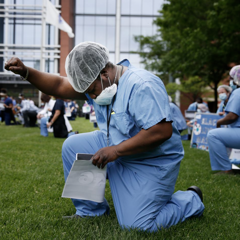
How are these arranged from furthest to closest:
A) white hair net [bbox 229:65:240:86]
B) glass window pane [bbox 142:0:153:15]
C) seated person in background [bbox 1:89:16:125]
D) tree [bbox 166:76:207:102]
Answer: glass window pane [bbox 142:0:153:15], tree [bbox 166:76:207:102], seated person in background [bbox 1:89:16:125], white hair net [bbox 229:65:240:86]

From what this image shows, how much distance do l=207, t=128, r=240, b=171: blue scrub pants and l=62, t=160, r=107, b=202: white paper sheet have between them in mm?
3073

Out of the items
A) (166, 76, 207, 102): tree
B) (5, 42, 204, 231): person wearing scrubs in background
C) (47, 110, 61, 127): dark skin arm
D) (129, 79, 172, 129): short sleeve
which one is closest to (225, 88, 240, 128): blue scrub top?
(5, 42, 204, 231): person wearing scrubs in background

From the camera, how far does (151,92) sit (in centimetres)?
252

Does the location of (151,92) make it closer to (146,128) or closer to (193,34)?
(146,128)

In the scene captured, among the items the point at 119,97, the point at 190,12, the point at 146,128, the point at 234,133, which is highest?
the point at 190,12

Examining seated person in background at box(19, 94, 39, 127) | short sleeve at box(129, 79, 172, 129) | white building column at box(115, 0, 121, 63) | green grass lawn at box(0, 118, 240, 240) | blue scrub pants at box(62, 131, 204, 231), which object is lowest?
seated person in background at box(19, 94, 39, 127)

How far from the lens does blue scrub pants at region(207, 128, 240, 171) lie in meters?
5.12

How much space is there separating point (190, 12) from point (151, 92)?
15.3m

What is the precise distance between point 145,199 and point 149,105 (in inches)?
31.9

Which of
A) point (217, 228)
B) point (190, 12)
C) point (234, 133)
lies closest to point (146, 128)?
point (217, 228)

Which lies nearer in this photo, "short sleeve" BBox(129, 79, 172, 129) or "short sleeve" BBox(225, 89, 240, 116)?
"short sleeve" BBox(129, 79, 172, 129)

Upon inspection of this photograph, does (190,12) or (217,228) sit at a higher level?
(190,12)

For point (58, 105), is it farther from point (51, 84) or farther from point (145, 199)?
point (145, 199)

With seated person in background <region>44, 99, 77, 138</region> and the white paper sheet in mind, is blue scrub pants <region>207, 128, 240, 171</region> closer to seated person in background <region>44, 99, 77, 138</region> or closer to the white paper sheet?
the white paper sheet
